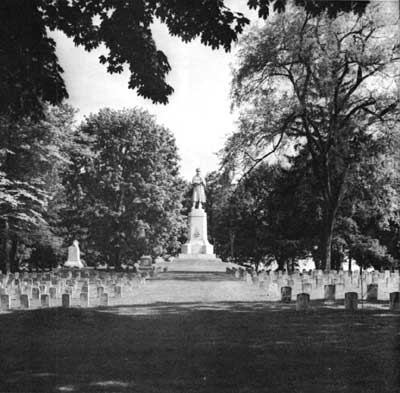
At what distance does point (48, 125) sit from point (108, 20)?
632 inches

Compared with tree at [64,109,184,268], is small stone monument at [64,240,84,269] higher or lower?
lower

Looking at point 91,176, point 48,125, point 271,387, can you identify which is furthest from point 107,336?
point 91,176

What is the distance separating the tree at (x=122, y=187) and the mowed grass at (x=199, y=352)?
2283 centimetres

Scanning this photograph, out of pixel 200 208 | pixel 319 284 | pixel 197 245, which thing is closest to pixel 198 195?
pixel 200 208

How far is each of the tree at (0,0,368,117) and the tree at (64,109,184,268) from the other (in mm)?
23466

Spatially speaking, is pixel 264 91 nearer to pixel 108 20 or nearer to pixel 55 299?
pixel 55 299

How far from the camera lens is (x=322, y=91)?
24.2 meters

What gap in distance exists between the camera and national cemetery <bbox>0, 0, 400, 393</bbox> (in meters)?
7.41

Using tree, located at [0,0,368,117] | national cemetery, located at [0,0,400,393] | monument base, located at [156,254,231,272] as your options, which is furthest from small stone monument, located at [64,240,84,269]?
tree, located at [0,0,368,117]

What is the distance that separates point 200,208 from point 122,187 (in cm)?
1470

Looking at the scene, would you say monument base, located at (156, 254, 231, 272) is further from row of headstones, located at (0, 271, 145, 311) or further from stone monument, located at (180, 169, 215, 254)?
row of headstones, located at (0, 271, 145, 311)

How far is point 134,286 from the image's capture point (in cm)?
2094

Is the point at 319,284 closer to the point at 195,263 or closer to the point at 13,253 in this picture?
the point at 13,253

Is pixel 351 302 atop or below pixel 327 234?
below
